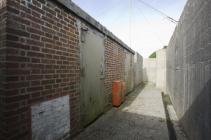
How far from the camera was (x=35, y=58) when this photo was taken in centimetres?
242

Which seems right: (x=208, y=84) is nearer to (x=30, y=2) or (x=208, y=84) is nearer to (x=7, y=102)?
(x=7, y=102)

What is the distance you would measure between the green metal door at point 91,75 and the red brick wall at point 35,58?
18.5 inches

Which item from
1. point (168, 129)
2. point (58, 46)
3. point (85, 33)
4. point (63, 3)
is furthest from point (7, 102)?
point (168, 129)

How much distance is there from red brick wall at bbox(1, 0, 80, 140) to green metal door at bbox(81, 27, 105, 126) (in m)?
0.47

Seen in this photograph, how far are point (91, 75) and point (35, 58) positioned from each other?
2.03 m

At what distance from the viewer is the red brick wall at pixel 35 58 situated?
2.06 metres

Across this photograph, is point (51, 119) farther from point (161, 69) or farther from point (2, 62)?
point (161, 69)

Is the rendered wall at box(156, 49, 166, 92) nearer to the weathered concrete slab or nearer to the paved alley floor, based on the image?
the paved alley floor

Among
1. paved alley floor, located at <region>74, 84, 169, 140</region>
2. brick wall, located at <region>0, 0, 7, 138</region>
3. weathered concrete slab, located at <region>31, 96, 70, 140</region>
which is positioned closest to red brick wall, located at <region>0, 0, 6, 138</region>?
brick wall, located at <region>0, 0, 7, 138</region>

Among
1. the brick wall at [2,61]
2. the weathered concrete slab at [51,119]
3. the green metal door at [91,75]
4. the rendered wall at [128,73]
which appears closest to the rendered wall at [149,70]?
the rendered wall at [128,73]

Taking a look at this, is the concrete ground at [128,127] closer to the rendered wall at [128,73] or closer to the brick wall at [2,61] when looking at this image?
the brick wall at [2,61]

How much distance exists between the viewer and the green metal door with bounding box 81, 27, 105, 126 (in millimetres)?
3893

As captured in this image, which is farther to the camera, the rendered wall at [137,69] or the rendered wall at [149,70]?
the rendered wall at [149,70]

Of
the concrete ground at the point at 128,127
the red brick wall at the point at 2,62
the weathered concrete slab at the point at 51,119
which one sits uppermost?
the red brick wall at the point at 2,62
